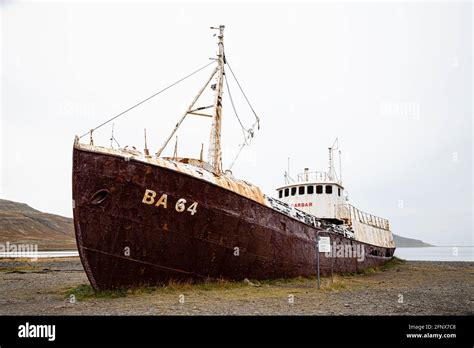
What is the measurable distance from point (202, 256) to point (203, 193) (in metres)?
1.92

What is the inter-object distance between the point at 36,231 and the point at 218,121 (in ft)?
296

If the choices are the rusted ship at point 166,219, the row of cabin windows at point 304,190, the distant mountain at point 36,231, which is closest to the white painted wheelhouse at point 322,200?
the row of cabin windows at point 304,190

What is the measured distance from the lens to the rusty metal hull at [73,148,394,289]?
10273 millimetres

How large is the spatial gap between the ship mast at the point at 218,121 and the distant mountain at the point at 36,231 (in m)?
64.9

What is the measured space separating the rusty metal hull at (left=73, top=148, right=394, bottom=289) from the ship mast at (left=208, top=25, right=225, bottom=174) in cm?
196

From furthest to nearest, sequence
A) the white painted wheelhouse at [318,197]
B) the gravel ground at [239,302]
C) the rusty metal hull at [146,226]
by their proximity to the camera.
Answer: the white painted wheelhouse at [318,197] < the rusty metal hull at [146,226] < the gravel ground at [239,302]

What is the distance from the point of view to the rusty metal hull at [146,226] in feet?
33.7

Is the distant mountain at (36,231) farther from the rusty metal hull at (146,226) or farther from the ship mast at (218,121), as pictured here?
the rusty metal hull at (146,226)

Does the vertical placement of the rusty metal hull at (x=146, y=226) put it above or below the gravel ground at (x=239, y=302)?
above

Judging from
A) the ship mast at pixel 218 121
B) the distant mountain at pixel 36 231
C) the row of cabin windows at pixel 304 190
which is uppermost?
the ship mast at pixel 218 121

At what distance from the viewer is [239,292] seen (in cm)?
1107

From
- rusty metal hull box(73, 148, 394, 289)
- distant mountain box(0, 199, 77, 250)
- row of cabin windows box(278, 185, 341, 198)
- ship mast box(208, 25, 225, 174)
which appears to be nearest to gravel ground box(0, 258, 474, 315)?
rusty metal hull box(73, 148, 394, 289)

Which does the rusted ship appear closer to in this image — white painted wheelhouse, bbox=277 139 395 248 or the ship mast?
the ship mast
